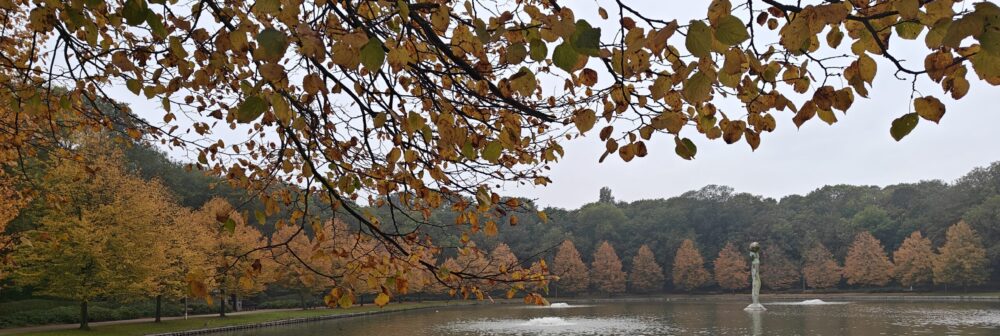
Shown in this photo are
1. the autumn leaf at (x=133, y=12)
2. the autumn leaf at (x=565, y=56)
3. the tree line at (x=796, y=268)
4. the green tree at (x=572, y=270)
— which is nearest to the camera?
the autumn leaf at (x=565, y=56)

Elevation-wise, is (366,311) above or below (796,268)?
below

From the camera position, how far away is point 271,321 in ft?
98.2

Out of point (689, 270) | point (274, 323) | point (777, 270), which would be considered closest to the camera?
point (274, 323)

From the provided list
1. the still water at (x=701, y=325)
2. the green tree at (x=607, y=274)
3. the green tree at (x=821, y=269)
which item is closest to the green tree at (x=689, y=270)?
the green tree at (x=607, y=274)

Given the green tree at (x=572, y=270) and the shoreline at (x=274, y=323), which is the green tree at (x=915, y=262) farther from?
the shoreline at (x=274, y=323)

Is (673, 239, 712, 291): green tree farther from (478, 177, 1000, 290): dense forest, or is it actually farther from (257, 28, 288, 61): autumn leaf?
(257, 28, 288, 61): autumn leaf

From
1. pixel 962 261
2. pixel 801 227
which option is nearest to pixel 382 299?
pixel 962 261

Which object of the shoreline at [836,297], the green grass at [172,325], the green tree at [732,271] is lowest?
the shoreline at [836,297]

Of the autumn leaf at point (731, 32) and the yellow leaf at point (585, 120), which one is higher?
the autumn leaf at point (731, 32)

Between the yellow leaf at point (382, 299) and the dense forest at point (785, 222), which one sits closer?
the yellow leaf at point (382, 299)

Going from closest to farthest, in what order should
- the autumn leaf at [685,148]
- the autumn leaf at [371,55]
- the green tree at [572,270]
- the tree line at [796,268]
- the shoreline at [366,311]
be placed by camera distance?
1. the autumn leaf at [371,55]
2. the autumn leaf at [685,148]
3. the shoreline at [366,311]
4. the tree line at [796,268]
5. the green tree at [572,270]

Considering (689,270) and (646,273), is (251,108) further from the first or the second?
(689,270)

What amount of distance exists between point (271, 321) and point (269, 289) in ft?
56.6

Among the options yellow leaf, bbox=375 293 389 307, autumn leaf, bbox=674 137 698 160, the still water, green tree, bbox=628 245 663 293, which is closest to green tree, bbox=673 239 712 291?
green tree, bbox=628 245 663 293
